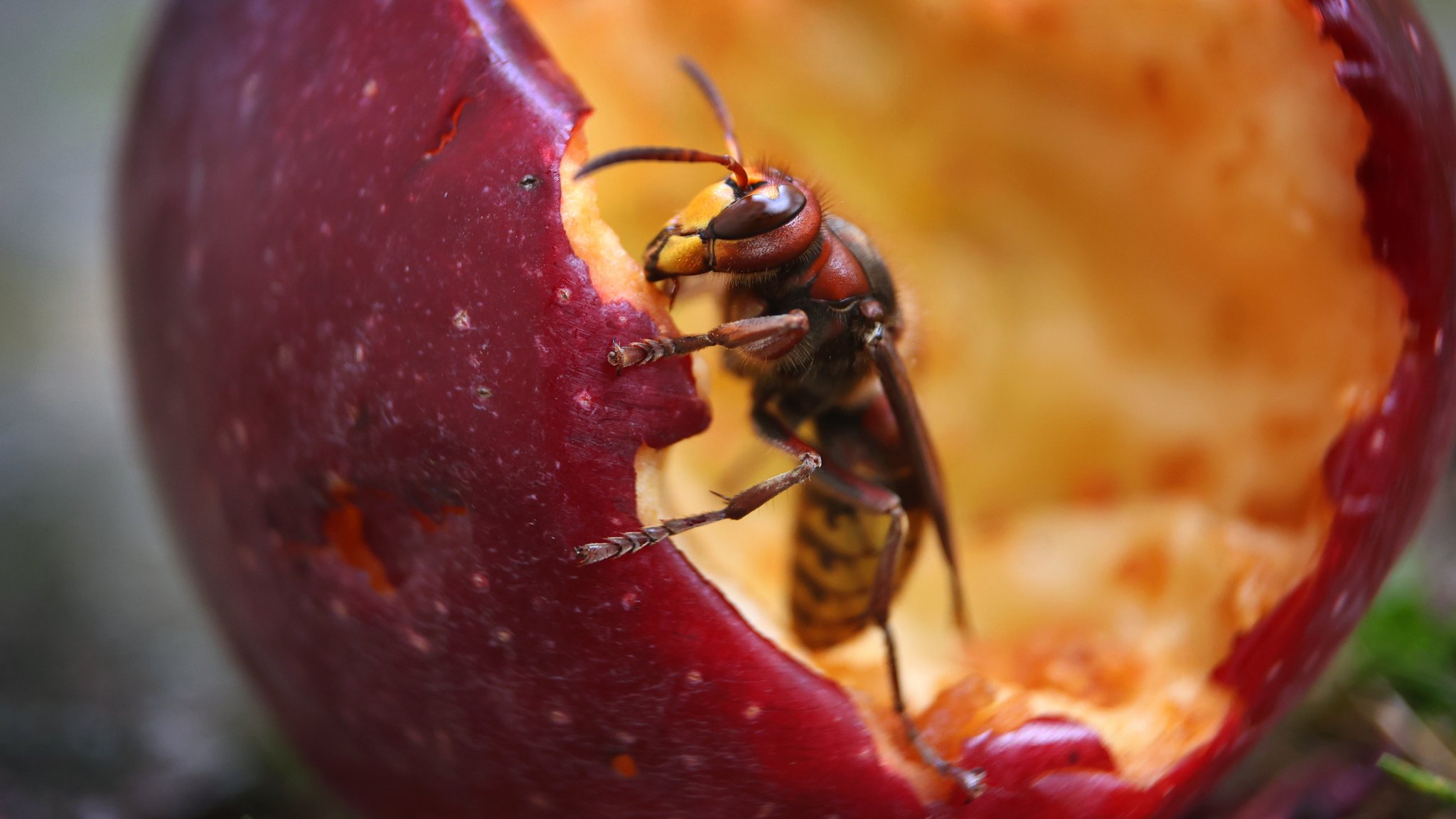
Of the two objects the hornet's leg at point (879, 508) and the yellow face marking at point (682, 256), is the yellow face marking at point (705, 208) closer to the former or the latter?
the yellow face marking at point (682, 256)

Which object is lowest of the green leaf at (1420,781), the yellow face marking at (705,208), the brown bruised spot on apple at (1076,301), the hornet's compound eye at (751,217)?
the green leaf at (1420,781)

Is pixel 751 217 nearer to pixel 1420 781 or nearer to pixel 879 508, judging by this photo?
pixel 879 508

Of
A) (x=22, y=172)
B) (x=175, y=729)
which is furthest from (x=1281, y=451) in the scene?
(x=22, y=172)

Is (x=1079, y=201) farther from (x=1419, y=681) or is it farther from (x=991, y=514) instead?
(x=1419, y=681)

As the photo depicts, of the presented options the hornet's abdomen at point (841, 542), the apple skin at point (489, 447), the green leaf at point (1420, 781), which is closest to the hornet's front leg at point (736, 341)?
the apple skin at point (489, 447)

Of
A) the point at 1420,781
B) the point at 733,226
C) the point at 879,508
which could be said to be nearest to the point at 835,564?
the point at 879,508
